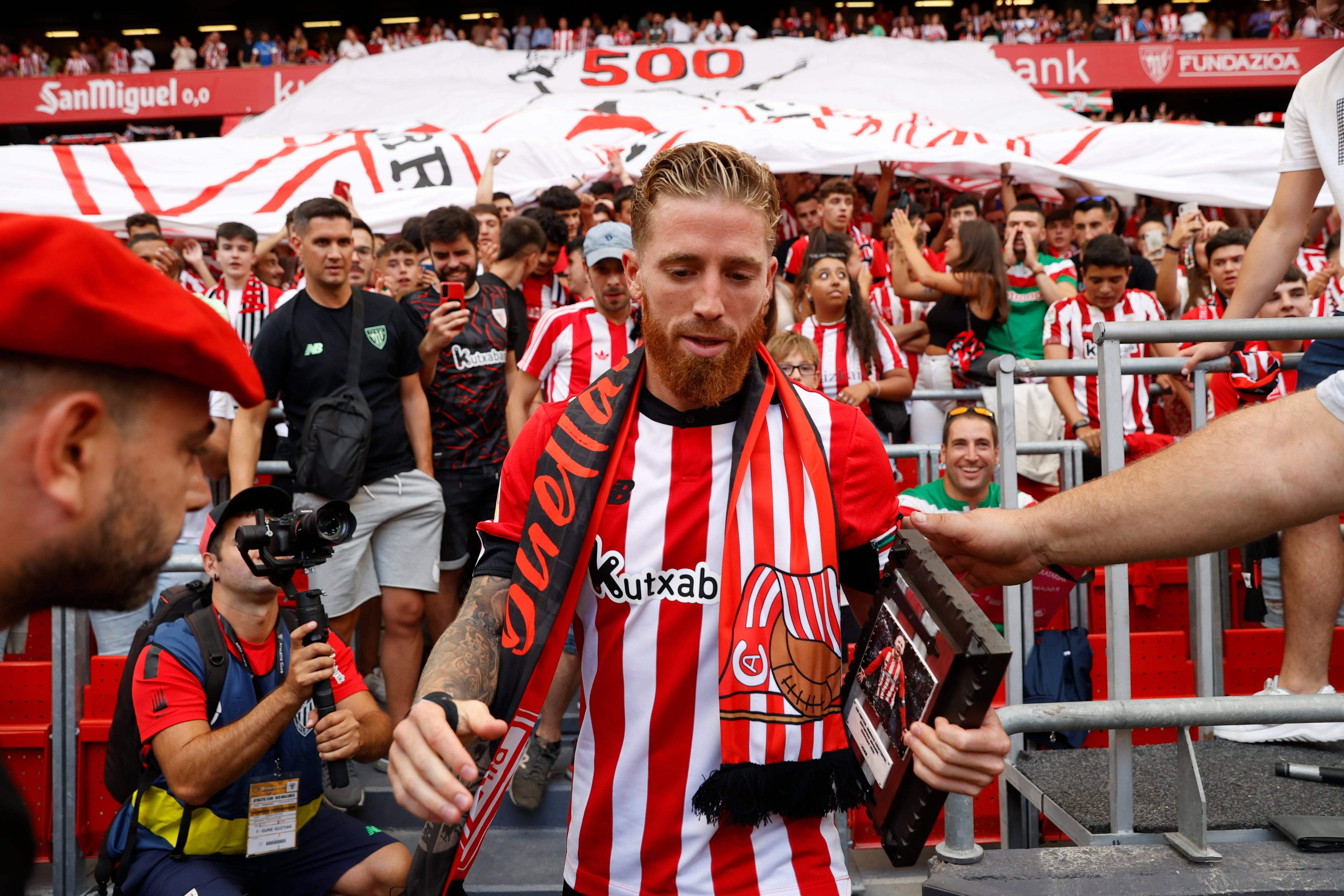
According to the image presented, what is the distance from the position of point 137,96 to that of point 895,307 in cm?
2386

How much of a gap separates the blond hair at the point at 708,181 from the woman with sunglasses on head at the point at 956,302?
431 centimetres

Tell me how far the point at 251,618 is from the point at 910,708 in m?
2.67

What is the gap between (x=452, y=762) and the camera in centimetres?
147

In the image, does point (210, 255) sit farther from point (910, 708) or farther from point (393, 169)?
point (910, 708)

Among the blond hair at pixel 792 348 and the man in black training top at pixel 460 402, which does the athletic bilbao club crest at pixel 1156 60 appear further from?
the man in black training top at pixel 460 402

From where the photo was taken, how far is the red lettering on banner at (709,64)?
14.3 metres

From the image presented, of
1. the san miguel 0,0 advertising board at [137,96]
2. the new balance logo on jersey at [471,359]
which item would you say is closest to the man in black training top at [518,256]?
the new balance logo on jersey at [471,359]

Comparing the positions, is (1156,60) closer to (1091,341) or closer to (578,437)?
(1091,341)

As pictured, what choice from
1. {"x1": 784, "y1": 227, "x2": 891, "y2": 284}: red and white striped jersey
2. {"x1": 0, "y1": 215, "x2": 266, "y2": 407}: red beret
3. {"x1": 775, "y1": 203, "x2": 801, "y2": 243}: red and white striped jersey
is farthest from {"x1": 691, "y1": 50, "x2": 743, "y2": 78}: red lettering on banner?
{"x1": 0, "y1": 215, "x2": 266, "y2": 407}: red beret

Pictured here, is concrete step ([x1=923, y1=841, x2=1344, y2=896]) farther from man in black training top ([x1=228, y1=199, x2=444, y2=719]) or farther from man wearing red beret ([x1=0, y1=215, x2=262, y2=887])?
man in black training top ([x1=228, y1=199, x2=444, y2=719])

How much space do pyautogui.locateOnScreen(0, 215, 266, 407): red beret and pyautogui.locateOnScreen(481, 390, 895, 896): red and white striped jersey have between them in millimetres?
987

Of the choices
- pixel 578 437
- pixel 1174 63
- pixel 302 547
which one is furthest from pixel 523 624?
pixel 1174 63

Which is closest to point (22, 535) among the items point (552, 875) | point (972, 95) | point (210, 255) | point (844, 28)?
point (552, 875)

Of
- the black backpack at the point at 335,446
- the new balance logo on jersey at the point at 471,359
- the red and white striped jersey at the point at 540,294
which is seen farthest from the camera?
the red and white striped jersey at the point at 540,294
